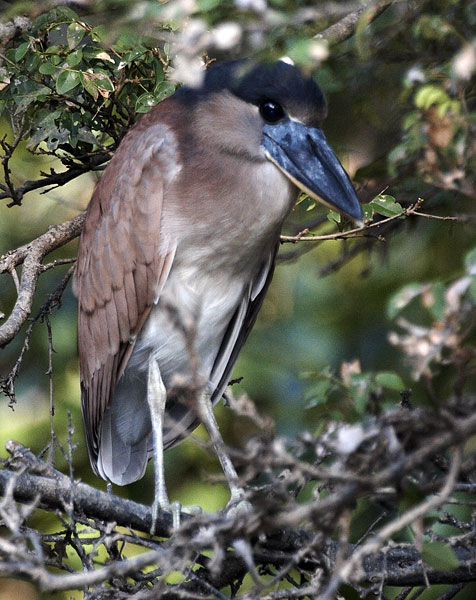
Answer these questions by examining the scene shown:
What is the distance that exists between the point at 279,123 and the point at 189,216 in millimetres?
385

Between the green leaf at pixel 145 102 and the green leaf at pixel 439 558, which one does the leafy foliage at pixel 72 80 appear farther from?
the green leaf at pixel 439 558

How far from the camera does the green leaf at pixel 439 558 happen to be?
1612 millimetres

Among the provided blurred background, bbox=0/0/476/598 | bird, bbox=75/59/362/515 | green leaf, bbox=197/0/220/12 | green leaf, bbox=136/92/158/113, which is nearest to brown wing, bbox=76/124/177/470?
bird, bbox=75/59/362/515

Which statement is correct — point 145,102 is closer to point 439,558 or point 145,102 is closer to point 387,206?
point 387,206

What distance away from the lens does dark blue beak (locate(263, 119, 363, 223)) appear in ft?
7.50

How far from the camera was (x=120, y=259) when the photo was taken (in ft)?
8.82

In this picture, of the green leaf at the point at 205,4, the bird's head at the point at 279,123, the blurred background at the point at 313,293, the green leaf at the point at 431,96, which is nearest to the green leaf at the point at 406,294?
the green leaf at the point at 431,96

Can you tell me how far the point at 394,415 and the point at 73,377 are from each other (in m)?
2.46

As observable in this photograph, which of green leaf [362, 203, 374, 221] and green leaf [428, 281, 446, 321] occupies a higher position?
green leaf [428, 281, 446, 321]

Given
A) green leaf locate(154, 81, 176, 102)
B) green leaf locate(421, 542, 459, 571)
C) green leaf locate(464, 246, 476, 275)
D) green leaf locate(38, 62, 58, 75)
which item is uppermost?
green leaf locate(38, 62, 58, 75)

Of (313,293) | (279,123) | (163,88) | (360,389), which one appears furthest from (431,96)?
(313,293)

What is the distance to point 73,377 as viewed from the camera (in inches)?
141

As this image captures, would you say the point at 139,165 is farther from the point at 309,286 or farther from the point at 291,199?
the point at 309,286

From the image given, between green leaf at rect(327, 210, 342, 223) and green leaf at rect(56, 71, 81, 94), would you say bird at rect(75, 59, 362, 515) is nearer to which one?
green leaf at rect(327, 210, 342, 223)
